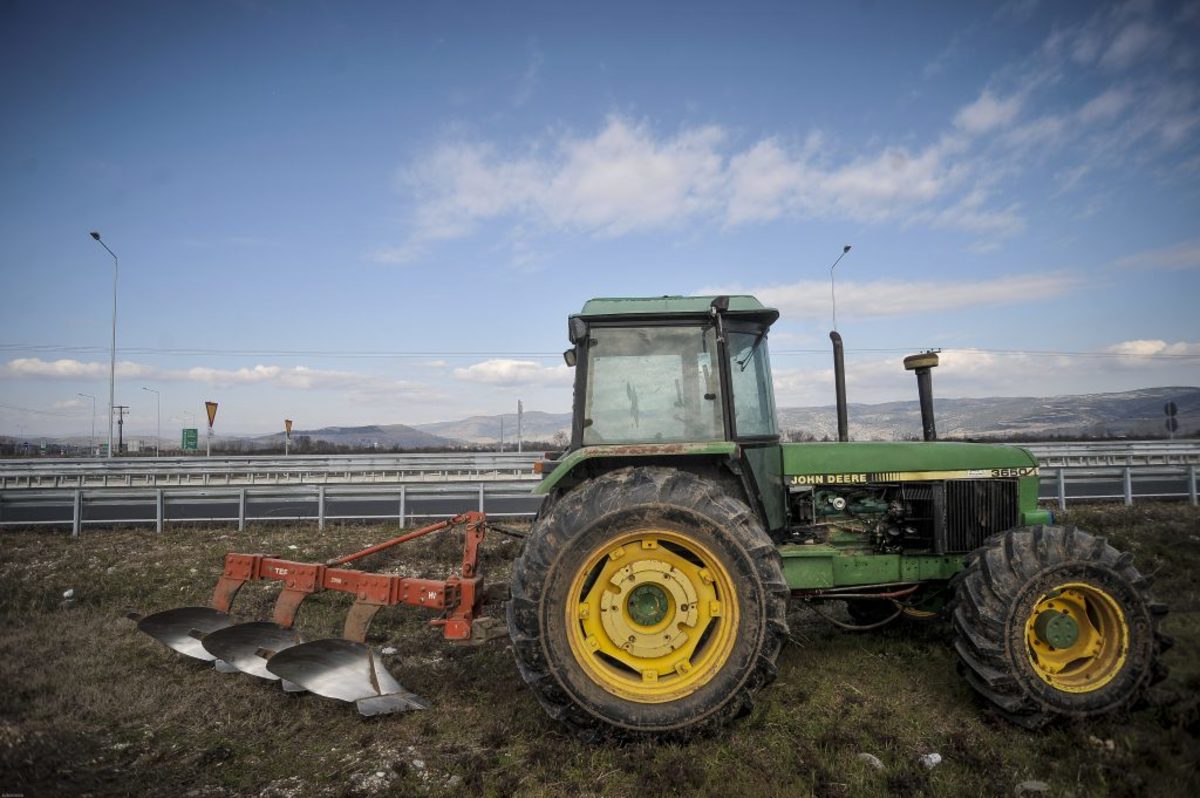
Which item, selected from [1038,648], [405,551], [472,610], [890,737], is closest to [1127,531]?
[1038,648]

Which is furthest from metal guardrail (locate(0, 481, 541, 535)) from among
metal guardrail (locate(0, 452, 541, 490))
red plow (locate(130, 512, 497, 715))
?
red plow (locate(130, 512, 497, 715))

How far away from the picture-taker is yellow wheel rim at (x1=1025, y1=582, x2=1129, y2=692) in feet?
11.8

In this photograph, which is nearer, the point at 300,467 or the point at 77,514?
the point at 77,514

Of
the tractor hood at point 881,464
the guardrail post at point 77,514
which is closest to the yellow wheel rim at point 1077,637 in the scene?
the tractor hood at point 881,464

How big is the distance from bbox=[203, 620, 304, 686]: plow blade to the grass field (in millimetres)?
114

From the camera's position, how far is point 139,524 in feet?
36.8

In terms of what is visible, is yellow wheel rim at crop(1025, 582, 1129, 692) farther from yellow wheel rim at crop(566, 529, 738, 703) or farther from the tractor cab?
the tractor cab

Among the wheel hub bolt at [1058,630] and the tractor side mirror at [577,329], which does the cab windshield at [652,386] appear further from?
the wheel hub bolt at [1058,630]

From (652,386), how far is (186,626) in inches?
159

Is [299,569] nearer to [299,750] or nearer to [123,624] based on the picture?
[299,750]

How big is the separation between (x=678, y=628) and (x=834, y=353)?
2314mm

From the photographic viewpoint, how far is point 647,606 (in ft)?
12.1

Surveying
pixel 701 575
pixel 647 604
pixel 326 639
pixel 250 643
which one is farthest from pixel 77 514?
pixel 701 575

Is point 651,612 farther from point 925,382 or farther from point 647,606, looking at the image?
point 925,382
